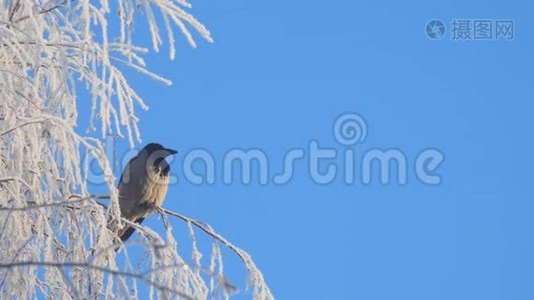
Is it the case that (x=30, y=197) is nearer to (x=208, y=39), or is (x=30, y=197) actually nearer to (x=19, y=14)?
(x=19, y=14)

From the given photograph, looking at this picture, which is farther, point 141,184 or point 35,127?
point 141,184

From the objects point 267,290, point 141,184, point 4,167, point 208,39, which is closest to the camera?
point 208,39

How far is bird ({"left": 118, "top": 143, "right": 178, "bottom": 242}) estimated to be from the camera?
22.5 feet

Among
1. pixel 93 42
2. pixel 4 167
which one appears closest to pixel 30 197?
pixel 4 167

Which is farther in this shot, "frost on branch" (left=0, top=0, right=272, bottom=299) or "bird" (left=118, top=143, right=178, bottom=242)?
"bird" (left=118, top=143, right=178, bottom=242)

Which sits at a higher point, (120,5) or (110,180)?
(120,5)

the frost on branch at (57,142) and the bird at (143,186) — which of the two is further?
the bird at (143,186)

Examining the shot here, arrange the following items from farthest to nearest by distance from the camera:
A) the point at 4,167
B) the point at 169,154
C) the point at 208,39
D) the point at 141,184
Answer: the point at 169,154 < the point at 141,184 < the point at 4,167 < the point at 208,39

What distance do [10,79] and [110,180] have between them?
0.46 metres

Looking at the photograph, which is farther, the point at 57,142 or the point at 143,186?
the point at 143,186

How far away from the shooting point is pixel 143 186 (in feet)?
22.6

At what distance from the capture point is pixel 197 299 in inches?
120

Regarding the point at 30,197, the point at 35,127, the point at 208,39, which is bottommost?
the point at 30,197

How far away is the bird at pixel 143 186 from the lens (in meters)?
6.86
